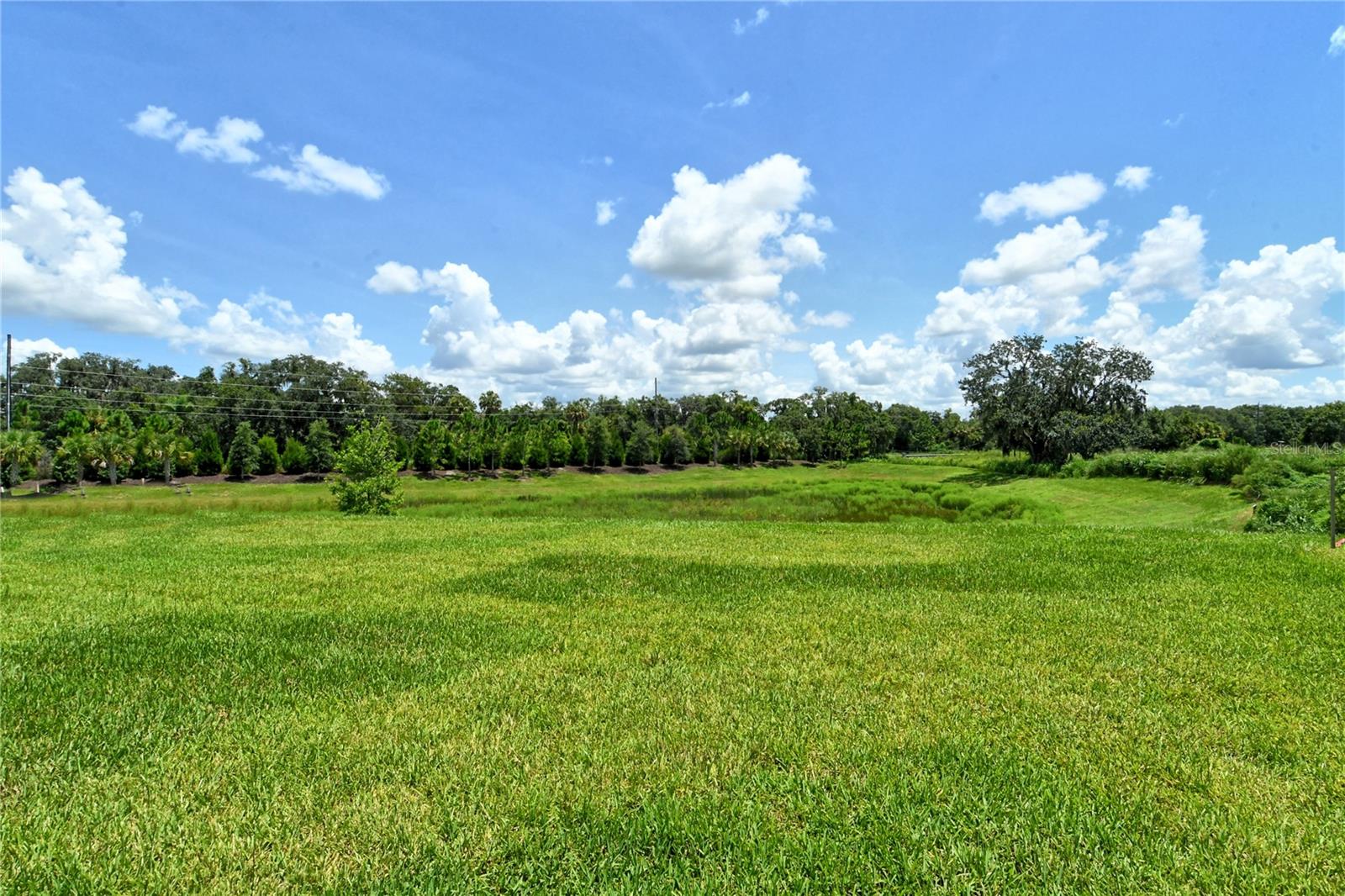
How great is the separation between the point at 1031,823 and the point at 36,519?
96.9 ft

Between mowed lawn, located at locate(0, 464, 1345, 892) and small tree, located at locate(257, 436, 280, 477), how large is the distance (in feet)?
200

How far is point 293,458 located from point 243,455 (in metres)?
4.35

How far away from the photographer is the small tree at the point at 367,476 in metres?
27.3

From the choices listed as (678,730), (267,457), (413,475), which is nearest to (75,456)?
(267,457)

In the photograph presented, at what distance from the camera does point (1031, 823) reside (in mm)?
3709

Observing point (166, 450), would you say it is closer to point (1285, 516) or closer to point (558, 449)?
point (558, 449)

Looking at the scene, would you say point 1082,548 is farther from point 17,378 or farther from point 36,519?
point 17,378

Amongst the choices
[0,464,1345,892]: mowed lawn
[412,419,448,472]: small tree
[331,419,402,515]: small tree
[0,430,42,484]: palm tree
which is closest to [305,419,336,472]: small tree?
[412,419,448,472]: small tree

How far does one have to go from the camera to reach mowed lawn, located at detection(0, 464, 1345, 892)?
3459 millimetres

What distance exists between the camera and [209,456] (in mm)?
62906

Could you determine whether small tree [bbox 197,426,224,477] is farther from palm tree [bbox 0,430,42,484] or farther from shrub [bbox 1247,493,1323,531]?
shrub [bbox 1247,493,1323,531]

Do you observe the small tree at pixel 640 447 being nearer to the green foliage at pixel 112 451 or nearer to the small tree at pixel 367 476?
the green foliage at pixel 112 451

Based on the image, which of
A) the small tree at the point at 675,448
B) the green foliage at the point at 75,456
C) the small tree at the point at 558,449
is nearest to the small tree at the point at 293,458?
the green foliage at the point at 75,456

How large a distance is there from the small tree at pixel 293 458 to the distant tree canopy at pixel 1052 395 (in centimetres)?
6501
